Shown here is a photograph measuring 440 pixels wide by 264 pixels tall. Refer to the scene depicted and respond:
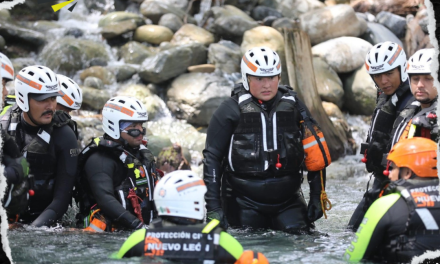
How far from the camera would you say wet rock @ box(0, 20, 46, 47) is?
56.7ft

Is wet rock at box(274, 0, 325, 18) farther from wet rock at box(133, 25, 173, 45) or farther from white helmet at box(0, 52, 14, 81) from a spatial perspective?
white helmet at box(0, 52, 14, 81)

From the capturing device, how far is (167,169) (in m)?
10.9

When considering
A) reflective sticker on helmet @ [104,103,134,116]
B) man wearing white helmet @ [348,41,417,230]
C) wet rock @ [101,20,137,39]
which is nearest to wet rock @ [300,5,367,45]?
wet rock @ [101,20,137,39]

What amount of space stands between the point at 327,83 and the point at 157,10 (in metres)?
6.43

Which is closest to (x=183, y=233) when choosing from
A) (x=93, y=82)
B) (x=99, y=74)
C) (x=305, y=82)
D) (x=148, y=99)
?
(x=305, y=82)

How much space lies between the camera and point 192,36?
18.7 meters

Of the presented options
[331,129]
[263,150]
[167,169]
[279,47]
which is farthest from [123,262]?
[279,47]

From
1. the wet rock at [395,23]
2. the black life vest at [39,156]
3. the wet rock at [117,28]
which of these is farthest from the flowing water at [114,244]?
the wet rock at [395,23]

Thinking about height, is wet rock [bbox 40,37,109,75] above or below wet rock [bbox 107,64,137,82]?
above

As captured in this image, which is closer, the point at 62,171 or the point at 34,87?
the point at 34,87

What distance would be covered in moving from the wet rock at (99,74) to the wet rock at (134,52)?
120 centimetres

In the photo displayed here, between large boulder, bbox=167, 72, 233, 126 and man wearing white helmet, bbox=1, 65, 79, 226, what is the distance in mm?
9377

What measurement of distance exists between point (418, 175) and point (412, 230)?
0.41 metres

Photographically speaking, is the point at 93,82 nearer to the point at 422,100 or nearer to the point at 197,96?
the point at 197,96
